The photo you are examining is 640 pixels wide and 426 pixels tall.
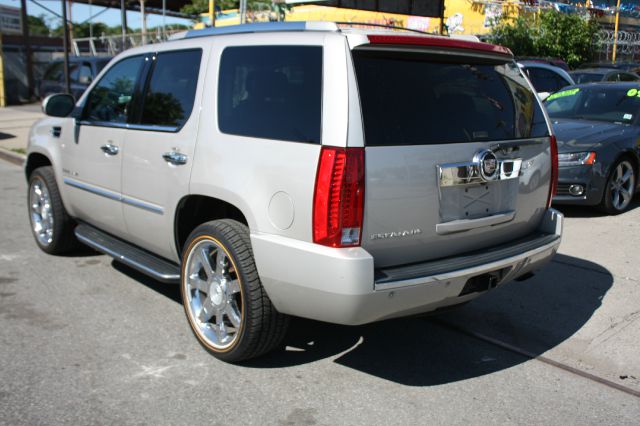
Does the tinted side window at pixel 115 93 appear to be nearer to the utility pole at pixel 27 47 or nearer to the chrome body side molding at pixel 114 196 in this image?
the chrome body side molding at pixel 114 196

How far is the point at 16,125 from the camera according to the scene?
18.4 m

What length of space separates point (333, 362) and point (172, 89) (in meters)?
2.10

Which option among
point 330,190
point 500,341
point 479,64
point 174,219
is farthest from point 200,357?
point 479,64

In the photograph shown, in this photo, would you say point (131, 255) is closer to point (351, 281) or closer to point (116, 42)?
point (351, 281)

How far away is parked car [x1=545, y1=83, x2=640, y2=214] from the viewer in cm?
743

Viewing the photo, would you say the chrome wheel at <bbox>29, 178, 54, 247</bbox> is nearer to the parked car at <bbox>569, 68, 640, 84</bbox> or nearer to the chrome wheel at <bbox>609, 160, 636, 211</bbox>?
the chrome wheel at <bbox>609, 160, 636, 211</bbox>

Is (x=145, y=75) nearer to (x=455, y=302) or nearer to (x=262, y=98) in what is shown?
(x=262, y=98)

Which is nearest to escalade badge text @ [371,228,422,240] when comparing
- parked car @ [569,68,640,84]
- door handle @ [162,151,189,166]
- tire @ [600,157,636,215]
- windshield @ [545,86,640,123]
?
door handle @ [162,151,189,166]

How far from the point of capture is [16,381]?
3.66 metres

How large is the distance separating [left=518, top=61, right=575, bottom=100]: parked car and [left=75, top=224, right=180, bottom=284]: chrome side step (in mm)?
10061

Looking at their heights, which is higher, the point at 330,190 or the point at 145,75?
the point at 145,75

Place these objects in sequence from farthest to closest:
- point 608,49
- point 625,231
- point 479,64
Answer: point 608,49
point 625,231
point 479,64

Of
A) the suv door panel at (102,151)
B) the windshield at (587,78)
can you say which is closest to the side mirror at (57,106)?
the suv door panel at (102,151)

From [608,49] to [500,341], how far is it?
24662mm
